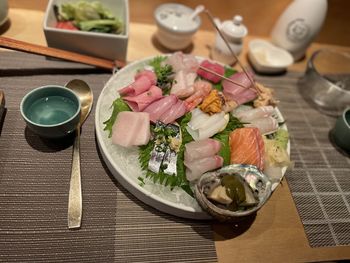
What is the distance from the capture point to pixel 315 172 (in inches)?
54.4

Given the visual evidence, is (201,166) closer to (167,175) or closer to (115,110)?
(167,175)

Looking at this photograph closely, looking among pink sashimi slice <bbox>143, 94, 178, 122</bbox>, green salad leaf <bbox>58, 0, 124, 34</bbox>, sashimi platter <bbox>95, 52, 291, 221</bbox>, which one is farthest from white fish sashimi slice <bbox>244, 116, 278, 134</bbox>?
green salad leaf <bbox>58, 0, 124, 34</bbox>

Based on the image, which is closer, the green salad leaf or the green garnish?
the green garnish

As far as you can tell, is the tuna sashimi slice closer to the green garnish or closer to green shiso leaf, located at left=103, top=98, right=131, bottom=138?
the green garnish

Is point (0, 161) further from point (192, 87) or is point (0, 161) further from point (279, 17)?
point (279, 17)

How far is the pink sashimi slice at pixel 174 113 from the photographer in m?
1.21

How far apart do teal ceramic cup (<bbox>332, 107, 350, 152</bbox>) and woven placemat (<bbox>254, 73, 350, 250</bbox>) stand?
→ 0.03 m

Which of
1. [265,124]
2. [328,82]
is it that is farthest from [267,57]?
Result: [265,124]

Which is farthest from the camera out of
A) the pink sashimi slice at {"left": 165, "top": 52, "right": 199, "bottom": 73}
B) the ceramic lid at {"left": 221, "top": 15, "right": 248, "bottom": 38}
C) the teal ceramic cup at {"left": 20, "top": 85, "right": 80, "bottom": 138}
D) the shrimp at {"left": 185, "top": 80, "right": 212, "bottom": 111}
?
the ceramic lid at {"left": 221, "top": 15, "right": 248, "bottom": 38}

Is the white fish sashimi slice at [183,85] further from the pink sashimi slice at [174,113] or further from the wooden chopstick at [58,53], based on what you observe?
the wooden chopstick at [58,53]

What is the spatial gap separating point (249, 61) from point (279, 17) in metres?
0.33

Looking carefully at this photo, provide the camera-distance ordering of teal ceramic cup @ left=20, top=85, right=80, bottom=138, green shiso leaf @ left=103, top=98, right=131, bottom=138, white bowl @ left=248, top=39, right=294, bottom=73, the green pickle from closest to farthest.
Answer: the green pickle, teal ceramic cup @ left=20, top=85, right=80, bottom=138, green shiso leaf @ left=103, top=98, right=131, bottom=138, white bowl @ left=248, top=39, right=294, bottom=73

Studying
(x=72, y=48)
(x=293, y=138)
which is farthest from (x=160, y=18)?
(x=293, y=138)

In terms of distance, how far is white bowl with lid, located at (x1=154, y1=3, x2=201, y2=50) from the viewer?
5.16 ft
